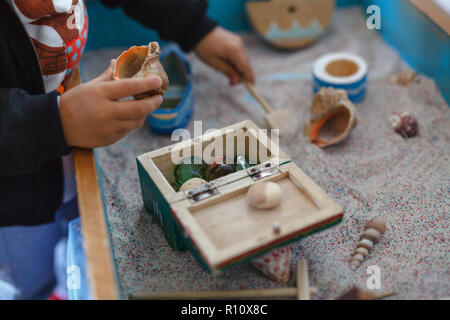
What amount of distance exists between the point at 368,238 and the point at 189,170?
0.38 metres

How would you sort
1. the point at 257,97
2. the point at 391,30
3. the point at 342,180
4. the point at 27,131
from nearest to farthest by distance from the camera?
the point at 27,131 < the point at 342,180 < the point at 257,97 < the point at 391,30

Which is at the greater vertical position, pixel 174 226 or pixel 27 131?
pixel 27 131

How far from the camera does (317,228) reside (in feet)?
2.49

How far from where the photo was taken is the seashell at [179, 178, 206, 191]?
2.83 feet

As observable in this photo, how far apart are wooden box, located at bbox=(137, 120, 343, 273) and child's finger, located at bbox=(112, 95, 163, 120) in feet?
0.41

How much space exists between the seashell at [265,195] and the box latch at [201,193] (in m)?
0.07

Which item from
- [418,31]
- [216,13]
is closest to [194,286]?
[418,31]

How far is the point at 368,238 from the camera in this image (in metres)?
0.90

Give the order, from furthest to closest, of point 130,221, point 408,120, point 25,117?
1. point 408,120
2. point 130,221
3. point 25,117

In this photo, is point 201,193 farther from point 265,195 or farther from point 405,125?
point 405,125

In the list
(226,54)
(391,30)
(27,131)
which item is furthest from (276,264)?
(391,30)

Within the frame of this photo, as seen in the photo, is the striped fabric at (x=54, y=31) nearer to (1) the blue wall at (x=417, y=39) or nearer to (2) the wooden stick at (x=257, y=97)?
→ (2) the wooden stick at (x=257, y=97)
